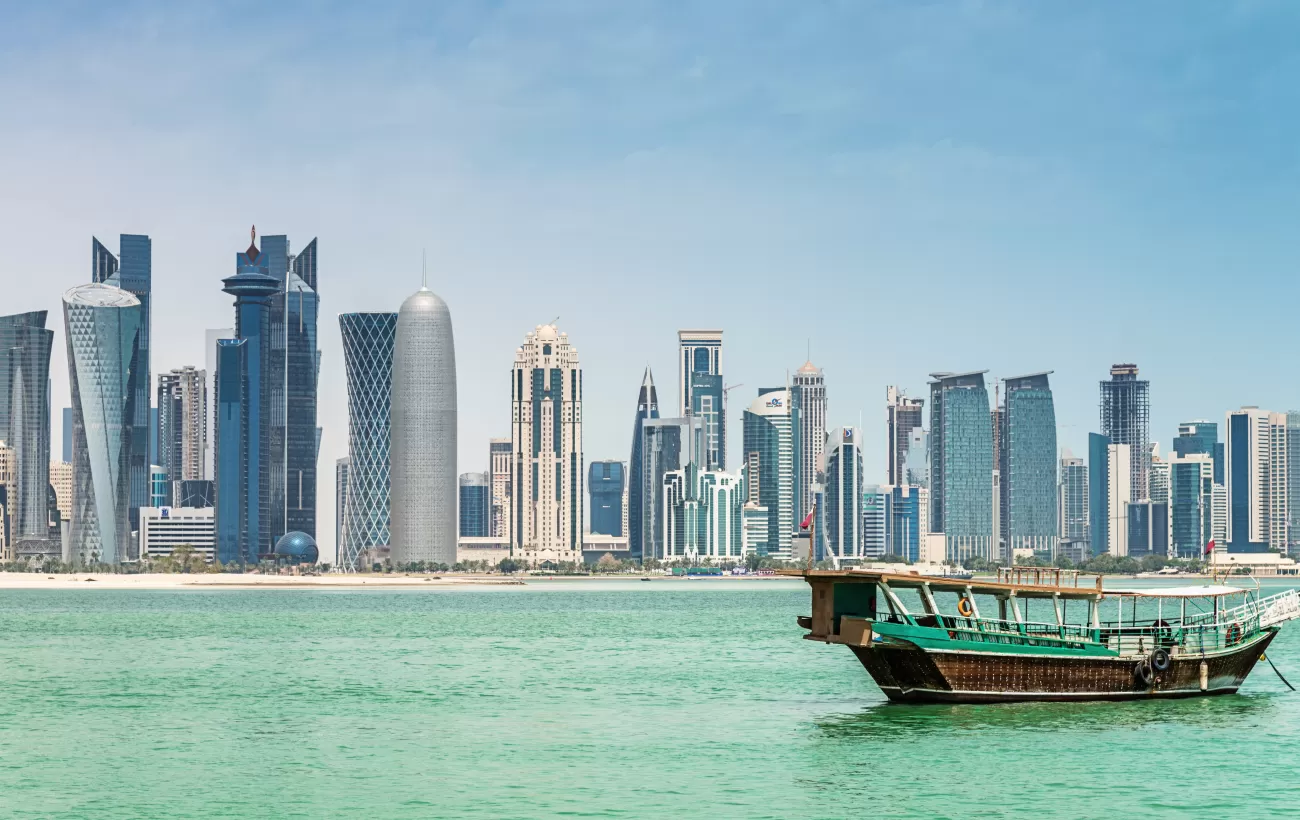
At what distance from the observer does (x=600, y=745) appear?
66.0 meters

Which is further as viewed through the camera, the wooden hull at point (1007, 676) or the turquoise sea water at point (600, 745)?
the wooden hull at point (1007, 676)

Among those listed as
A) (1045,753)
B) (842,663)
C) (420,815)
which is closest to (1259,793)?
(1045,753)

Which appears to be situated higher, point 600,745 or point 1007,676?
point 1007,676

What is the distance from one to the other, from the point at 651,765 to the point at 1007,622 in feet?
61.6

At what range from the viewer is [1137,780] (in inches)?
2234

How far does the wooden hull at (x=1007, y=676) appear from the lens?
233ft

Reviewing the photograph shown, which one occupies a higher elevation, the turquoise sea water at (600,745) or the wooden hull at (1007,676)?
the wooden hull at (1007,676)

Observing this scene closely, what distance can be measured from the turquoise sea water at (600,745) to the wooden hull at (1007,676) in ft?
2.60

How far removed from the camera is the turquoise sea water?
53438mm

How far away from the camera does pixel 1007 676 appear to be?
7181 cm

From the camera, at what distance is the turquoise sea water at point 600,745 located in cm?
5344

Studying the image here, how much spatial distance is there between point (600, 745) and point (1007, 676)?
1730 centimetres

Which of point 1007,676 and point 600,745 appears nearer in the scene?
point 600,745

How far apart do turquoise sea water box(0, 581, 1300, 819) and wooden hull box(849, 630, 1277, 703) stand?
793 millimetres
